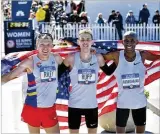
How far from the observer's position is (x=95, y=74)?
17.8ft

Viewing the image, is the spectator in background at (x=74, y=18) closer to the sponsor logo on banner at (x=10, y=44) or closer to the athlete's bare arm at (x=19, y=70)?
the sponsor logo on banner at (x=10, y=44)

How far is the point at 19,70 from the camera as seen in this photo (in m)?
5.22

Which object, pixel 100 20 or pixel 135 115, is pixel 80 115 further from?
pixel 100 20

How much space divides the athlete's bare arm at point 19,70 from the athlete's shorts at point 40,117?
46cm

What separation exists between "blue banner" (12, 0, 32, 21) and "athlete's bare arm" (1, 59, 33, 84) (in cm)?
1061

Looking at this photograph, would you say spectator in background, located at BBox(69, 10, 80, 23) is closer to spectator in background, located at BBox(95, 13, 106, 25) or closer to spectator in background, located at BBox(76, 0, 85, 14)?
spectator in background, located at BBox(95, 13, 106, 25)

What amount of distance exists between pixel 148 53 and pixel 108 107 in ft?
3.88

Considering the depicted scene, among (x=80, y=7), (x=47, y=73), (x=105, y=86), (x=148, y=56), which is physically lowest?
(x=105, y=86)

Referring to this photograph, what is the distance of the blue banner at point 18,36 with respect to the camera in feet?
50.4

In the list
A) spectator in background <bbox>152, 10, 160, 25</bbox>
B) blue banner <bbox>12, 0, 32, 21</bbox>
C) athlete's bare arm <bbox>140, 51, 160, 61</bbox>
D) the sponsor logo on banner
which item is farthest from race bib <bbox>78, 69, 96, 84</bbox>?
spectator in background <bbox>152, 10, 160, 25</bbox>

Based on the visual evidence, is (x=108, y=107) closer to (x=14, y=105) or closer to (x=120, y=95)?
(x=120, y=95)

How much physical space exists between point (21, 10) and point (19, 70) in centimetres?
1088

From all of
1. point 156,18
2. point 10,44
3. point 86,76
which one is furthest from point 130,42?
point 156,18

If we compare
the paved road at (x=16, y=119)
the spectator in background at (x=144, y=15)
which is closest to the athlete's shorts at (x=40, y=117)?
the paved road at (x=16, y=119)
